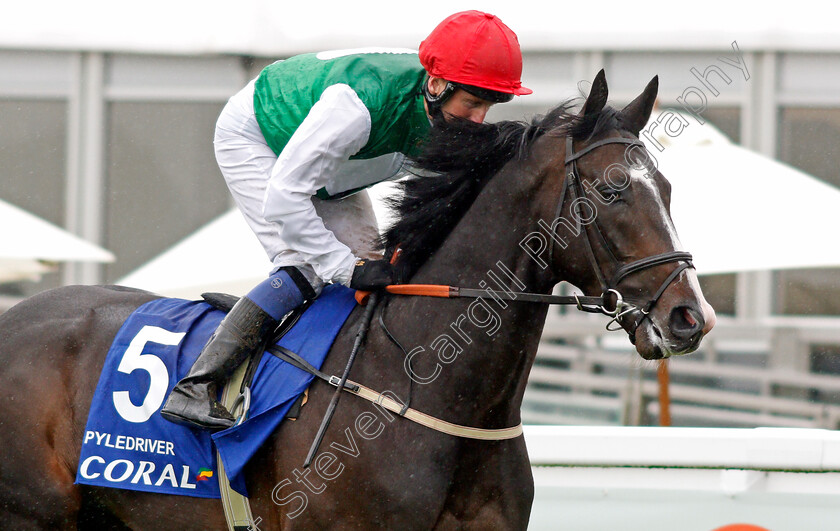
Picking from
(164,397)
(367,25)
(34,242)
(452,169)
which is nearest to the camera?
(452,169)

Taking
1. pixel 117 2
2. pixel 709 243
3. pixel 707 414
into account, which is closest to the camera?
pixel 709 243

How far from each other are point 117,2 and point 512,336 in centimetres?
719

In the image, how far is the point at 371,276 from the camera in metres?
2.46

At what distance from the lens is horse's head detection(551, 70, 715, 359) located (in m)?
2.15

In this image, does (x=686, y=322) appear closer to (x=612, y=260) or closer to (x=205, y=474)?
(x=612, y=260)

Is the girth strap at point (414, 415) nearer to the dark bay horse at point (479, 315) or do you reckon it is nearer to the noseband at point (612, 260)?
the dark bay horse at point (479, 315)

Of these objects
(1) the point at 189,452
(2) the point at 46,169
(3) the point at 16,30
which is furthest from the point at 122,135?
(1) the point at 189,452

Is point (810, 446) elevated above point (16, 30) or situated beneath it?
situated beneath

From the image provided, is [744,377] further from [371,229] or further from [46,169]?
[46,169]

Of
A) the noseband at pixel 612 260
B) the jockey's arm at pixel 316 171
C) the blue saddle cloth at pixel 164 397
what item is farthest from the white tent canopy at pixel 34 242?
the noseband at pixel 612 260

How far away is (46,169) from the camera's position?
8430 millimetres

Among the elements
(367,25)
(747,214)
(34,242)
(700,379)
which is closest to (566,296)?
(747,214)

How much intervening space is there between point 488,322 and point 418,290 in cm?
22

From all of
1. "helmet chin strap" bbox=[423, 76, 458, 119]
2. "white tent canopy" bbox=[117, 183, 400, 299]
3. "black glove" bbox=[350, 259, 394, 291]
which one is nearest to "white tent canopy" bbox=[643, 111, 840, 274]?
"white tent canopy" bbox=[117, 183, 400, 299]
